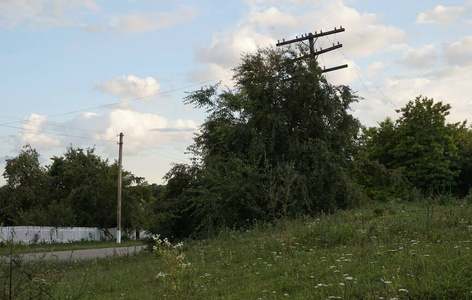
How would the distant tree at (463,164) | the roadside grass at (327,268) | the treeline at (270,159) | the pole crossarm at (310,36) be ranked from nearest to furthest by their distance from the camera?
the roadside grass at (327,268) < the treeline at (270,159) < the pole crossarm at (310,36) < the distant tree at (463,164)

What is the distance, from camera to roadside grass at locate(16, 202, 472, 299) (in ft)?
17.8

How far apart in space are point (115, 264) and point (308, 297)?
9.67m

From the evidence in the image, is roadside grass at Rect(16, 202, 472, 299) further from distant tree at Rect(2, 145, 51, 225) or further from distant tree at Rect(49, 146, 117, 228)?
distant tree at Rect(2, 145, 51, 225)

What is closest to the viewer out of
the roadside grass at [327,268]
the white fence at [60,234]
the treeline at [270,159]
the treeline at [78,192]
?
the roadside grass at [327,268]

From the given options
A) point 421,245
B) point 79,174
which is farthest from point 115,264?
point 79,174

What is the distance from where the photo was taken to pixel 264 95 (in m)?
21.4

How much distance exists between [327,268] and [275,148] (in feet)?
46.1

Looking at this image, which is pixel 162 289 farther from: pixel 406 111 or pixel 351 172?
pixel 406 111

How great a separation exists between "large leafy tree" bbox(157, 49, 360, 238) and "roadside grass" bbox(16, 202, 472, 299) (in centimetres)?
563

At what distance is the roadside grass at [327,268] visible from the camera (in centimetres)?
543

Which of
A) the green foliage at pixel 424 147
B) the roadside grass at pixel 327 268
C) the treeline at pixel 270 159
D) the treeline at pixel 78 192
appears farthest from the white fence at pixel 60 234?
the green foliage at pixel 424 147

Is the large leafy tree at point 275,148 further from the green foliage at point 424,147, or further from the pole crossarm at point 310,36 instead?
the green foliage at point 424,147

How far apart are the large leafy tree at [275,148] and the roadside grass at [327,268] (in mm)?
5632

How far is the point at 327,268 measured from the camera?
270 inches
